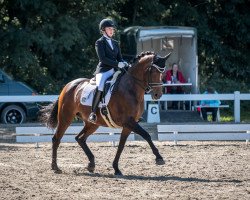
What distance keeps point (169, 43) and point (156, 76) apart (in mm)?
14785

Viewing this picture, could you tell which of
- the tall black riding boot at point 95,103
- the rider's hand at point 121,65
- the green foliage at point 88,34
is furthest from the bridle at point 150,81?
the green foliage at point 88,34

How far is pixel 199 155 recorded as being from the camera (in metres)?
15.5

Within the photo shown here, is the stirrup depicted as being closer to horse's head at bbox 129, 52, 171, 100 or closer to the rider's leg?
the rider's leg

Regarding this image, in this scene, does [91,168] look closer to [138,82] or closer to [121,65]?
[138,82]

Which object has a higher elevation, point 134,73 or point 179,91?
point 134,73

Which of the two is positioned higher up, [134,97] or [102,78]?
[102,78]

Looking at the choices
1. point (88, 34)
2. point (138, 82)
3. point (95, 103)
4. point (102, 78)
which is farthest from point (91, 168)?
point (88, 34)

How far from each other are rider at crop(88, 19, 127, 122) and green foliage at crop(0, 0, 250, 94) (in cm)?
1284

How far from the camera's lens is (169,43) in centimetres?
2738

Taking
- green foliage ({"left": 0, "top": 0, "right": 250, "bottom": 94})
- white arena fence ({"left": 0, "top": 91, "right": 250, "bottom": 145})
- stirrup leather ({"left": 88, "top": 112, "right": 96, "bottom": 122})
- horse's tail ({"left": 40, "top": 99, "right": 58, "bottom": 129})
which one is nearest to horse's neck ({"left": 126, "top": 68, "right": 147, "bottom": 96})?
stirrup leather ({"left": 88, "top": 112, "right": 96, "bottom": 122})

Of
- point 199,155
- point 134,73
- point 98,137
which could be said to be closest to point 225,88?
point 98,137

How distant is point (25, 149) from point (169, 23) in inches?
627

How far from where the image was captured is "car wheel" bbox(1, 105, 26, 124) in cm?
2402

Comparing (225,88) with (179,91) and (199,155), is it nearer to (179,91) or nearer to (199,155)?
(179,91)
